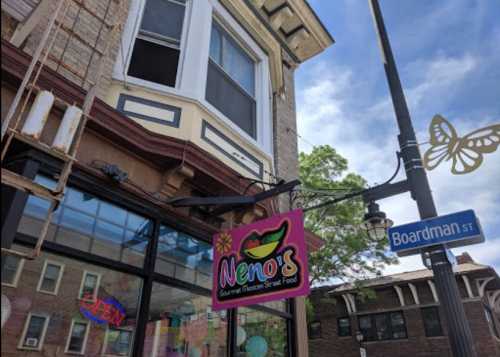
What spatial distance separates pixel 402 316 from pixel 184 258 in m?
19.5

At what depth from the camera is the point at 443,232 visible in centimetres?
411

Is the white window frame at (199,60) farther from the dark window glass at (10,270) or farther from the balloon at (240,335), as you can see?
the balloon at (240,335)

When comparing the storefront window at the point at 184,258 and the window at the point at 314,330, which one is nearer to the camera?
the storefront window at the point at 184,258

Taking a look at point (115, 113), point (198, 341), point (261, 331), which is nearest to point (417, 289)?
point (261, 331)

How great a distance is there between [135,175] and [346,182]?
17796 millimetres

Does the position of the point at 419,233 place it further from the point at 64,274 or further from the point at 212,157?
the point at 64,274

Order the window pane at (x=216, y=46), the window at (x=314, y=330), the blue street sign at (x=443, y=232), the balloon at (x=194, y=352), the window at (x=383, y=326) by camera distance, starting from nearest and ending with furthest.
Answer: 1. the blue street sign at (x=443, y=232)
2. the balloon at (x=194, y=352)
3. the window pane at (x=216, y=46)
4. the window at (x=383, y=326)
5. the window at (x=314, y=330)

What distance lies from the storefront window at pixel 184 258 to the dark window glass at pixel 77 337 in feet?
3.75

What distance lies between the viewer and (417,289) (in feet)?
69.5

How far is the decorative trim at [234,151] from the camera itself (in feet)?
18.8

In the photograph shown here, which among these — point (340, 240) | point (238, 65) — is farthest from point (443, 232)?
point (340, 240)

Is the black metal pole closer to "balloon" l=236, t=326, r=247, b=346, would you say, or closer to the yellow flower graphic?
the yellow flower graphic

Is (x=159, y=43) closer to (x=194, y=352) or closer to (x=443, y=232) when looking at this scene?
(x=194, y=352)

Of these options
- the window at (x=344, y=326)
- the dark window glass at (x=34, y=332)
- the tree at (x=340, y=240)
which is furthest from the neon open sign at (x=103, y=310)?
the window at (x=344, y=326)
